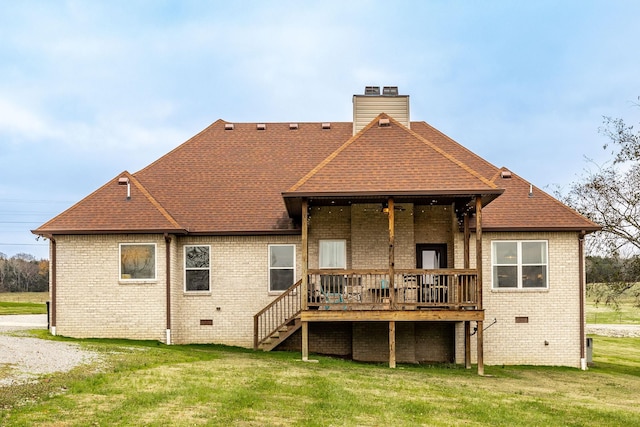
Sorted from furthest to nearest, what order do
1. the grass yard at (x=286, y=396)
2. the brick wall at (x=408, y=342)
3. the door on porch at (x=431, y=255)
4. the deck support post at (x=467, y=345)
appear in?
the door on porch at (x=431, y=255)
the brick wall at (x=408, y=342)
the deck support post at (x=467, y=345)
the grass yard at (x=286, y=396)

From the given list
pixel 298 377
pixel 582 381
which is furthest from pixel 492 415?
pixel 582 381

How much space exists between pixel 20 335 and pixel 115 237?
3.71m

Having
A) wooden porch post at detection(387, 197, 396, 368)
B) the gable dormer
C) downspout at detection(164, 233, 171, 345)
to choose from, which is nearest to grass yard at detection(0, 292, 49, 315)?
downspout at detection(164, 233, 171, 345)

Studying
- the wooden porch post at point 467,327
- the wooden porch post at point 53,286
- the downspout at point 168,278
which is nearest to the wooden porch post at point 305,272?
the wooden porch post at point 467,327

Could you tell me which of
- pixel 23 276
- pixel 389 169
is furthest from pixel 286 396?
pixel 23 276

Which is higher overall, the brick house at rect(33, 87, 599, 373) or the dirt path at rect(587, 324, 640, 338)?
the brick house at rect(33, 87, 599, 373)

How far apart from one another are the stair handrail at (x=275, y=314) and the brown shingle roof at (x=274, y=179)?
1.98 metres

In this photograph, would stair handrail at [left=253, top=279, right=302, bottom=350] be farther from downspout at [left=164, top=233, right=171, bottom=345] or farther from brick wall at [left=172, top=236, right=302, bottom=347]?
downspout at [left=164, top=233, right=171, bottom=345]

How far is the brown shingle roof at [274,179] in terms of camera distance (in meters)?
18.5

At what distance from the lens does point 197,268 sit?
22.5 m

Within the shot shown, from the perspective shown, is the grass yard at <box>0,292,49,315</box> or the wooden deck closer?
the wooden deck

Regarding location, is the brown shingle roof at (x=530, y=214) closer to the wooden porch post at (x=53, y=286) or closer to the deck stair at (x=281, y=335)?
the deck stair at (x=281, y=335)

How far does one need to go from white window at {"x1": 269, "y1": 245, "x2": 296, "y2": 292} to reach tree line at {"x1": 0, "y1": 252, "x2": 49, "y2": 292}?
64.9 m

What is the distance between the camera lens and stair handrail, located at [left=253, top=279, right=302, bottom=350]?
21.5 m
